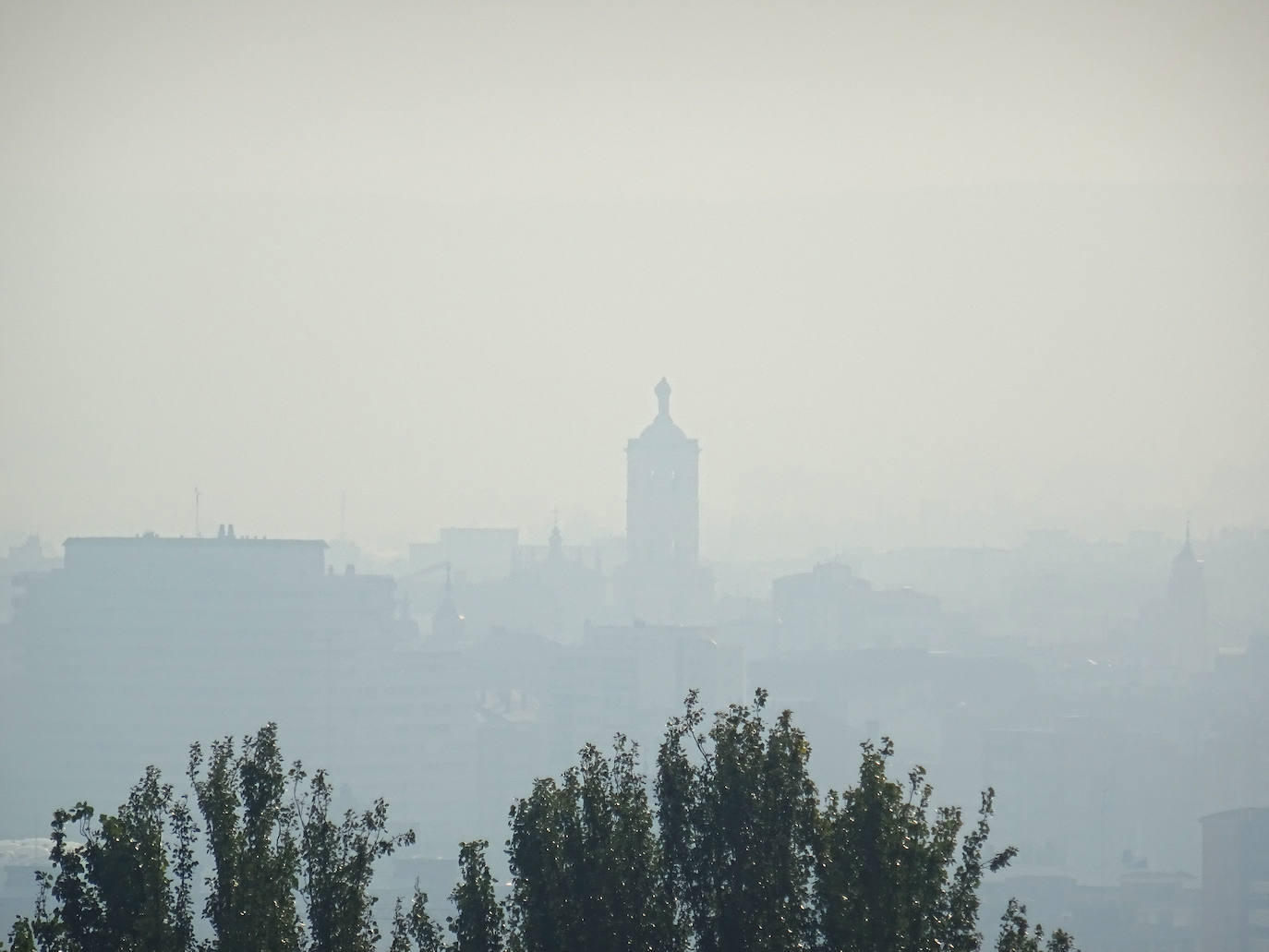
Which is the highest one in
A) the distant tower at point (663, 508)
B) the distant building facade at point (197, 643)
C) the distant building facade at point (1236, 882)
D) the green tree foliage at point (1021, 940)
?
the distant tower at point (663, 508)

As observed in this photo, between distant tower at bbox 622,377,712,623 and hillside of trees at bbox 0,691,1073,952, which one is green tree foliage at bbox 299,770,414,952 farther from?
distant tower at bbox 622,377,712,623

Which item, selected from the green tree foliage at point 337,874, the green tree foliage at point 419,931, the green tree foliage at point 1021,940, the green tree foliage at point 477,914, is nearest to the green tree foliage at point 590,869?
the green tree foliage at point 477,914

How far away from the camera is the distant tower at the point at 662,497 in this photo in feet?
644

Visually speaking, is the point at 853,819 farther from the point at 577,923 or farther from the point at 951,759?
the point at 951,759

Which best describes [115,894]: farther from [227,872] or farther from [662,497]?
[662,497]

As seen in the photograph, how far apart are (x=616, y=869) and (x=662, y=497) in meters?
176

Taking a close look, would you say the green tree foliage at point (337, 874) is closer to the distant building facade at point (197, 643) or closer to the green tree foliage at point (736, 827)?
the green tree foliage at point (736, 827)

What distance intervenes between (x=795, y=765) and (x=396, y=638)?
127 meters

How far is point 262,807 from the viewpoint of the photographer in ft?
72.9

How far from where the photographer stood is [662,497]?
19738 cm

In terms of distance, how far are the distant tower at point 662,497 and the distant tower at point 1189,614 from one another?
35404 mm

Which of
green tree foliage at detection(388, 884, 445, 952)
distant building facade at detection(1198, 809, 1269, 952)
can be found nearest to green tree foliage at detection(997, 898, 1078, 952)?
green tree foliage at detection(388, 884, 445, 952)

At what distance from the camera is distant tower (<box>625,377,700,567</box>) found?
196 m

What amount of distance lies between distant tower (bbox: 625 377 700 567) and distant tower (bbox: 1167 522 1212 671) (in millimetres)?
35404
